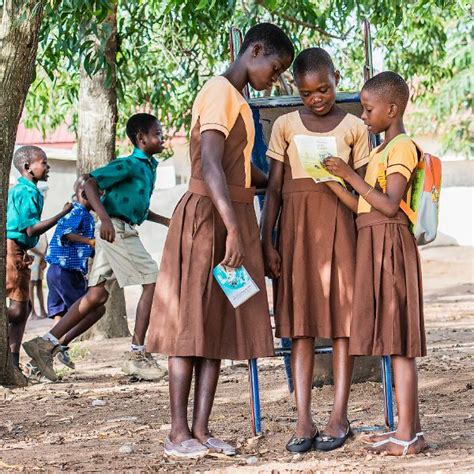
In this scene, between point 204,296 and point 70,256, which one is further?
point 70,256

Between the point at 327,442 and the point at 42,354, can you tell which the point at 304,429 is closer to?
the point at 327,442

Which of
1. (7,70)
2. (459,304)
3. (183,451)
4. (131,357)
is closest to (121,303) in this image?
(131,357)

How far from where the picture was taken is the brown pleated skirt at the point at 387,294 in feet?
14.0

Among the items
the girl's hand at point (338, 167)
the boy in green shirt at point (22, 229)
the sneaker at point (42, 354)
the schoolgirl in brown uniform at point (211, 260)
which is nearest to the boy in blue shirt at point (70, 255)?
the boy in green shirt at point (22, 229)

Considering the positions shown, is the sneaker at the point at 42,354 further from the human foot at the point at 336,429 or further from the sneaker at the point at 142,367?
the human foot at the point at 336,429

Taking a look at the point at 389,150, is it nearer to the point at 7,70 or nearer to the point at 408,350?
the point at 408,350

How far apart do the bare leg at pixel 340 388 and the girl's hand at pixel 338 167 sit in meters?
0.69

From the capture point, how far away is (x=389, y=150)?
4.32 meters

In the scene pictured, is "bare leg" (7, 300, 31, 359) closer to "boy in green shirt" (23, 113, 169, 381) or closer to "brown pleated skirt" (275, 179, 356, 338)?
"boy in green shirt" (23, 113, 169, 381)

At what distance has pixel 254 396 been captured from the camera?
4570 mm

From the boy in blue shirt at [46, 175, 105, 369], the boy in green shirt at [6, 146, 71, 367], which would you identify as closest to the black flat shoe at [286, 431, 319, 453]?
the boy in green shirt at [6, 146, 71, 367]

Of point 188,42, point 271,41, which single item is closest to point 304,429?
point 271,41

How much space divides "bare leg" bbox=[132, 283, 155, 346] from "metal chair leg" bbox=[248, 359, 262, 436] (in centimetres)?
230

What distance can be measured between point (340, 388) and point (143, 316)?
2.65m
